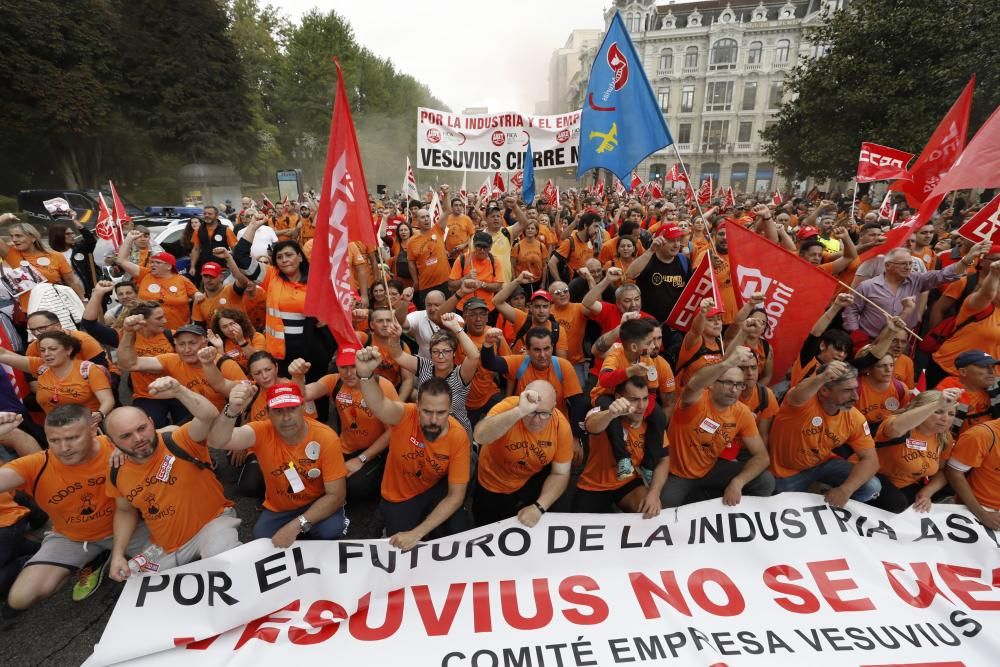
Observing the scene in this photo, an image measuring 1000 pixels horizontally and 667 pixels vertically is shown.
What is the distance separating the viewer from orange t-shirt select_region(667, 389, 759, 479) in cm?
408

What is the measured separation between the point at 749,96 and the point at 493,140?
6005 cm

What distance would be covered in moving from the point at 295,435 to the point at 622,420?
250 cm

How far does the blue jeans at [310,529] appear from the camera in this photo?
148 inches

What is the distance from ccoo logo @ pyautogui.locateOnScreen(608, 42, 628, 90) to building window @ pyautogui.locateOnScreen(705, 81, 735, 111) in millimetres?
64080

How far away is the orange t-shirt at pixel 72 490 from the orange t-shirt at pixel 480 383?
9.69ft

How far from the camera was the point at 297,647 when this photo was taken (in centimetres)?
294

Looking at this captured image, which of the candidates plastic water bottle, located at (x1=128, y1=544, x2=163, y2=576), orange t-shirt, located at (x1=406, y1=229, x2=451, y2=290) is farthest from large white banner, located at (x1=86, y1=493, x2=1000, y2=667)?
orange t-shirt, located at (x1=406, y1=229, x2=451, y2=290)

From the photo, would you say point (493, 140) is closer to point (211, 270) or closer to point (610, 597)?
point (211, 270)

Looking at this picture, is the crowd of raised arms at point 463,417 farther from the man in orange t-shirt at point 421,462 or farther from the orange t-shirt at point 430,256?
the orange t-shirt at point 430,256

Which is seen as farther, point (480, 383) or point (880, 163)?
point (880, 163)

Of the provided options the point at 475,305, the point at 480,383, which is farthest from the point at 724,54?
the point at 480,383

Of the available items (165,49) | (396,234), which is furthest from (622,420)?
(165,49)

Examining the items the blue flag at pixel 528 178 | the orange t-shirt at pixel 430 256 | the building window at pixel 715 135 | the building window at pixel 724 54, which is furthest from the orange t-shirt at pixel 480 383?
the building window at pixel 724 54

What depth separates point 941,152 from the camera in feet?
24.8
